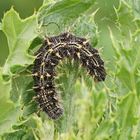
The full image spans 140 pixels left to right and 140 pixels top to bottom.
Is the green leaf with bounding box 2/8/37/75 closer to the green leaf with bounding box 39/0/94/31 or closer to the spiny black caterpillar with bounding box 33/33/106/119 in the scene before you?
the spiny black caterpillar with bounding box 33/33/106/119

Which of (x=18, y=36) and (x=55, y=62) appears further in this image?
(x=55, y=62)

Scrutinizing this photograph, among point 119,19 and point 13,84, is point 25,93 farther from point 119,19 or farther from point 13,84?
point 119,19

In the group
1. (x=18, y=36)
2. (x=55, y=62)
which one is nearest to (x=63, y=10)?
(x=55, y=62)

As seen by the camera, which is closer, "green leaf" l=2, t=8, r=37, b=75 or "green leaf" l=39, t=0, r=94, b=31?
"green leaf" l=2, t=8, r=37, b=75

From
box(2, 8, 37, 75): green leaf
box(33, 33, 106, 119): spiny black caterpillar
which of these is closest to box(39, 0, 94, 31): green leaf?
box(33, 33, 106, 119): spiny black caterpillar

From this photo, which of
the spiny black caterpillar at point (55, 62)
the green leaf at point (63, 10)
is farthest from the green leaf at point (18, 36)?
the green leaf at point (63, 10)

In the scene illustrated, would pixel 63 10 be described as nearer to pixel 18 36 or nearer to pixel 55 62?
pixel 55 62

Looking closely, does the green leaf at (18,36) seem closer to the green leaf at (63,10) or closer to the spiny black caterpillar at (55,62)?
the spiny black caterpillar at (55,62)
